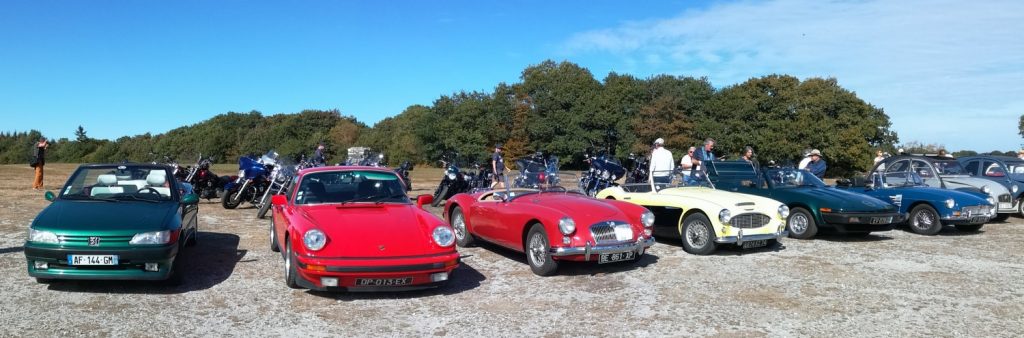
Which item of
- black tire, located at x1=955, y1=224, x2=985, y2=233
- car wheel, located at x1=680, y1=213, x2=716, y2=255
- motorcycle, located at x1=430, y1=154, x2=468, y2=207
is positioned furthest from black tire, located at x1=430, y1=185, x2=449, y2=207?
black tire, located at x1=955, y1=224, x2=985, y2=233

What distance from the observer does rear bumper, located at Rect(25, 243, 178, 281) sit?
6.18 m

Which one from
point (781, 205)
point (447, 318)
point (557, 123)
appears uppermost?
point (557, 123)

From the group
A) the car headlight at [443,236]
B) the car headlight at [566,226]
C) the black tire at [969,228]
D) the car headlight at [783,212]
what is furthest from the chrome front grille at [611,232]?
the black tire at [969,228]

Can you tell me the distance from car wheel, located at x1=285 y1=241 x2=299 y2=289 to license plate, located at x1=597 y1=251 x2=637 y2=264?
10.7 ft

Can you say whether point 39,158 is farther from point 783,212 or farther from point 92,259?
point 783,212

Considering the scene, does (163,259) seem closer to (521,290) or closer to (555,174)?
(521,290)

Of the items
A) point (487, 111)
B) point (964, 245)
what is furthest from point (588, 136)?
point (964, 245)

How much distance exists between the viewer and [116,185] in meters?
8.00

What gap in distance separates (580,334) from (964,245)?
8.68 m

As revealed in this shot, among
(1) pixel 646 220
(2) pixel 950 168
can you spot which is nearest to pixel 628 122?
(2) pixel 950 168

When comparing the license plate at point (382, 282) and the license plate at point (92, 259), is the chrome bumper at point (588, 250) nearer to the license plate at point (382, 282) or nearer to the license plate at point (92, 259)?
the license plate at point (382, 282)

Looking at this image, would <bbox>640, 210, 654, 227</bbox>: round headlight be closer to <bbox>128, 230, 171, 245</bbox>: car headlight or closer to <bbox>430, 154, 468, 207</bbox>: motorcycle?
<bbox>128, 230, 171, 245</bbox>: car headlight

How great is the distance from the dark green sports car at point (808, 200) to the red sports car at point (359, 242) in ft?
21.7

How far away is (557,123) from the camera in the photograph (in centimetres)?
6150
